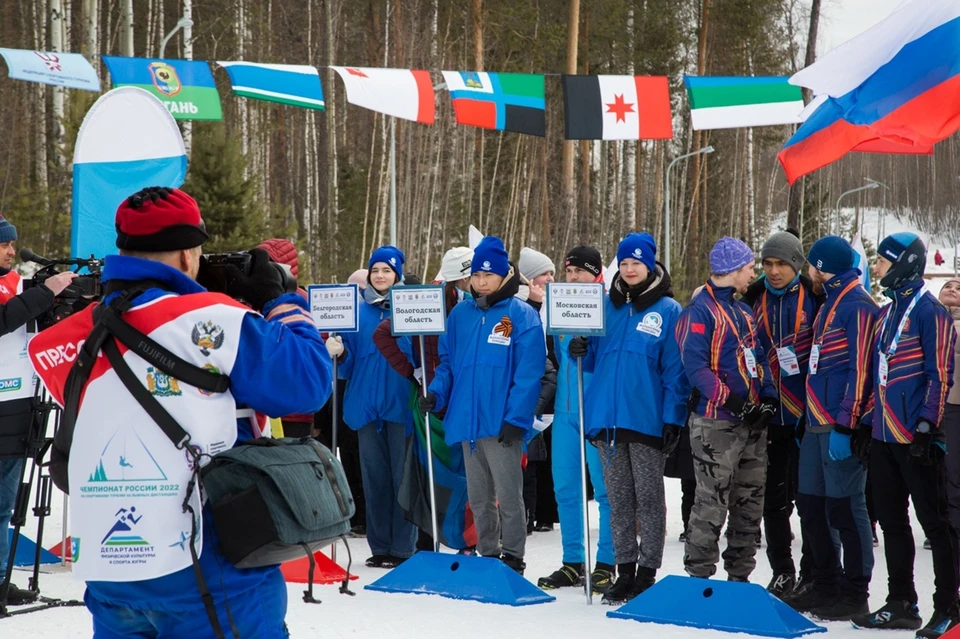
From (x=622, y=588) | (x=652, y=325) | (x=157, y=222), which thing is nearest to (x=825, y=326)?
(x=652, y=325)

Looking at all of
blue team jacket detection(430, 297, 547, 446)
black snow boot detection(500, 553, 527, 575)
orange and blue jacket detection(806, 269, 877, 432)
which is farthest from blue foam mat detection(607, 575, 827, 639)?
blue team jacket detection(430, 297, 547, 446)

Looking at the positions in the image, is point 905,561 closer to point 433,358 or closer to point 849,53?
point 849,53

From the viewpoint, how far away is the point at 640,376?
5961mm

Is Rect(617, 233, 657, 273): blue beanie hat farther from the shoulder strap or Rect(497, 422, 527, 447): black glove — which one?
the shoulder strap

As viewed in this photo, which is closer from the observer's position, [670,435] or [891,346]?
[891,346]

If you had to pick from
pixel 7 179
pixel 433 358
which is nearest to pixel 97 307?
pixel 433 358

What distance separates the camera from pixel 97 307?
114 inches

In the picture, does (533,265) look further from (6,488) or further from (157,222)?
(157,222)

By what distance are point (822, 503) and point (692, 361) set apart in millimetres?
995

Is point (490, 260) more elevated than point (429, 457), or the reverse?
point (490, 260)

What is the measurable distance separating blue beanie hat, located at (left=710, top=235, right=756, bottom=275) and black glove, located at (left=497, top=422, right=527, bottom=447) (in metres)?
1.45

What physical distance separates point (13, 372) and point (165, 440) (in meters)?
3.28

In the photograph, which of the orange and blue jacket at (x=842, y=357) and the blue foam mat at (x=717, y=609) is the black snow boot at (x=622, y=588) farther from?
the orange and blue jacket at (x=842, y=357)

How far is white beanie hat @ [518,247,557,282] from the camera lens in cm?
844
